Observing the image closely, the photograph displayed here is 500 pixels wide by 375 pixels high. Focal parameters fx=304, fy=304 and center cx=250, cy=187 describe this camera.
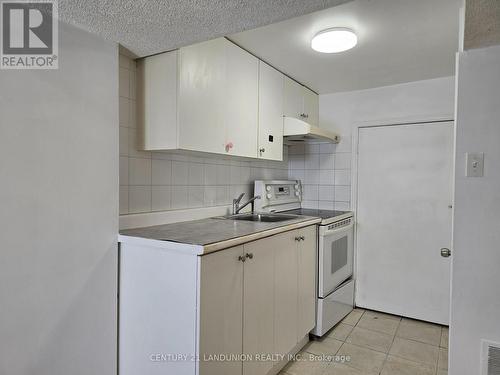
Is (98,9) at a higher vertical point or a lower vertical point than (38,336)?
higher

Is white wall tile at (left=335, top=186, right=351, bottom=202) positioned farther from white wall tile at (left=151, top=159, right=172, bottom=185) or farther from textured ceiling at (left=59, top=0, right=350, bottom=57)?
textured ceiling at (left=59, top=0, right=350, bottom=57)

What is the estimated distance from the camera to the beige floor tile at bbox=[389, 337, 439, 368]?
213 cm

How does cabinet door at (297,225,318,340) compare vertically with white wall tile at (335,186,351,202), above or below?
below

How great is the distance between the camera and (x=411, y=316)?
278cm

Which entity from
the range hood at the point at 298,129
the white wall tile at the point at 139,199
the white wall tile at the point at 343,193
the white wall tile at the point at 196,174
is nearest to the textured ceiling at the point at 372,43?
the range hood at the point at 298,129

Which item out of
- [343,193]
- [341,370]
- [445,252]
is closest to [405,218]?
[445,252]

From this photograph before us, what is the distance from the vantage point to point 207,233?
5.15 ft

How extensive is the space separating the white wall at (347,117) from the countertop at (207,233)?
1.27 metres

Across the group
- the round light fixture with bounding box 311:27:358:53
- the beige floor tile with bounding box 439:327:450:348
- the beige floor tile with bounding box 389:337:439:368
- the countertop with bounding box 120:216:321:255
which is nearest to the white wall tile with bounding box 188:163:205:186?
the countertop with bounding box 120:216:321:255

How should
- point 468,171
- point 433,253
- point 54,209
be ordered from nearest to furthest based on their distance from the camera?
point 54,209 < point 468,171 < point 433,253

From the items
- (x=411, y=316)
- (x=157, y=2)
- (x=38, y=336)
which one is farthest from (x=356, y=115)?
(x=38, y=336)

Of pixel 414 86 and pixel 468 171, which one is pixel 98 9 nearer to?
pixel 468 171

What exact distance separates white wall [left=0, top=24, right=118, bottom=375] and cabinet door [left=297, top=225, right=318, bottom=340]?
1202 mm

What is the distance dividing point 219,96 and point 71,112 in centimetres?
86
